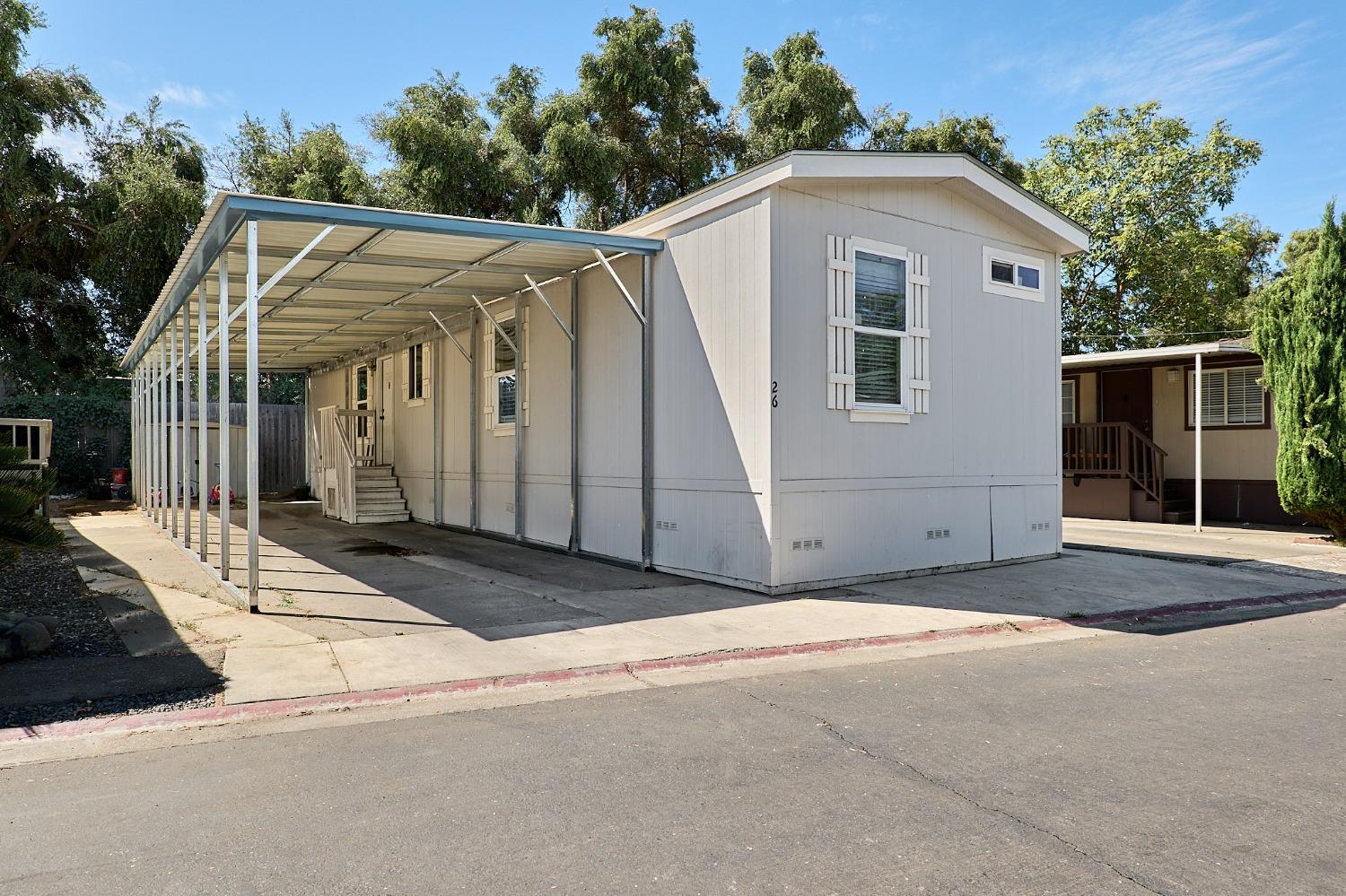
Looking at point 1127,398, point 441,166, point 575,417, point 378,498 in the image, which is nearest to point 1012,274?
point 575,417

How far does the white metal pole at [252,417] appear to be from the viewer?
6.80 m

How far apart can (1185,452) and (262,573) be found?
16.2 m

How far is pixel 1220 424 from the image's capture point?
16625mm

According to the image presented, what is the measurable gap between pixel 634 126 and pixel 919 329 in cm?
1715

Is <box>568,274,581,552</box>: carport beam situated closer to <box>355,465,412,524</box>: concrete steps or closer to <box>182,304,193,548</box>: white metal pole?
<box>182,304,193,548</box>: white metal pole

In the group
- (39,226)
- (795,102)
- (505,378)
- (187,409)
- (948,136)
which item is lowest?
(187,409)

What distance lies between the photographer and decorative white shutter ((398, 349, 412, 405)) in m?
16.6

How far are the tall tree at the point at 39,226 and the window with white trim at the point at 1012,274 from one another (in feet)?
68.1

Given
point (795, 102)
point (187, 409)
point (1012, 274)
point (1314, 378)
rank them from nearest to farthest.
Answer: point (1012, 274) < point (187, 409) < point (1314, 378) < point (795, 102)

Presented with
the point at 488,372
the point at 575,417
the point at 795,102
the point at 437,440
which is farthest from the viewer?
the point at 795,102

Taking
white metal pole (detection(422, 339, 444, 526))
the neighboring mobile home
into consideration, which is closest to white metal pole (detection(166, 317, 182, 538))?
white metal pole (detection(422, 339, 444, 526))

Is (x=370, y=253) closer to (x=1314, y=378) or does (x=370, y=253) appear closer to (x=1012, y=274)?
(x=1012, y=274)

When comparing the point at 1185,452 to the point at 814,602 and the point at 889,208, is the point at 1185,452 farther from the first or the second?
the point at 814,602

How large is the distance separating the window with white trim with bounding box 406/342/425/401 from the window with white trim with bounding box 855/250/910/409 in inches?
367
